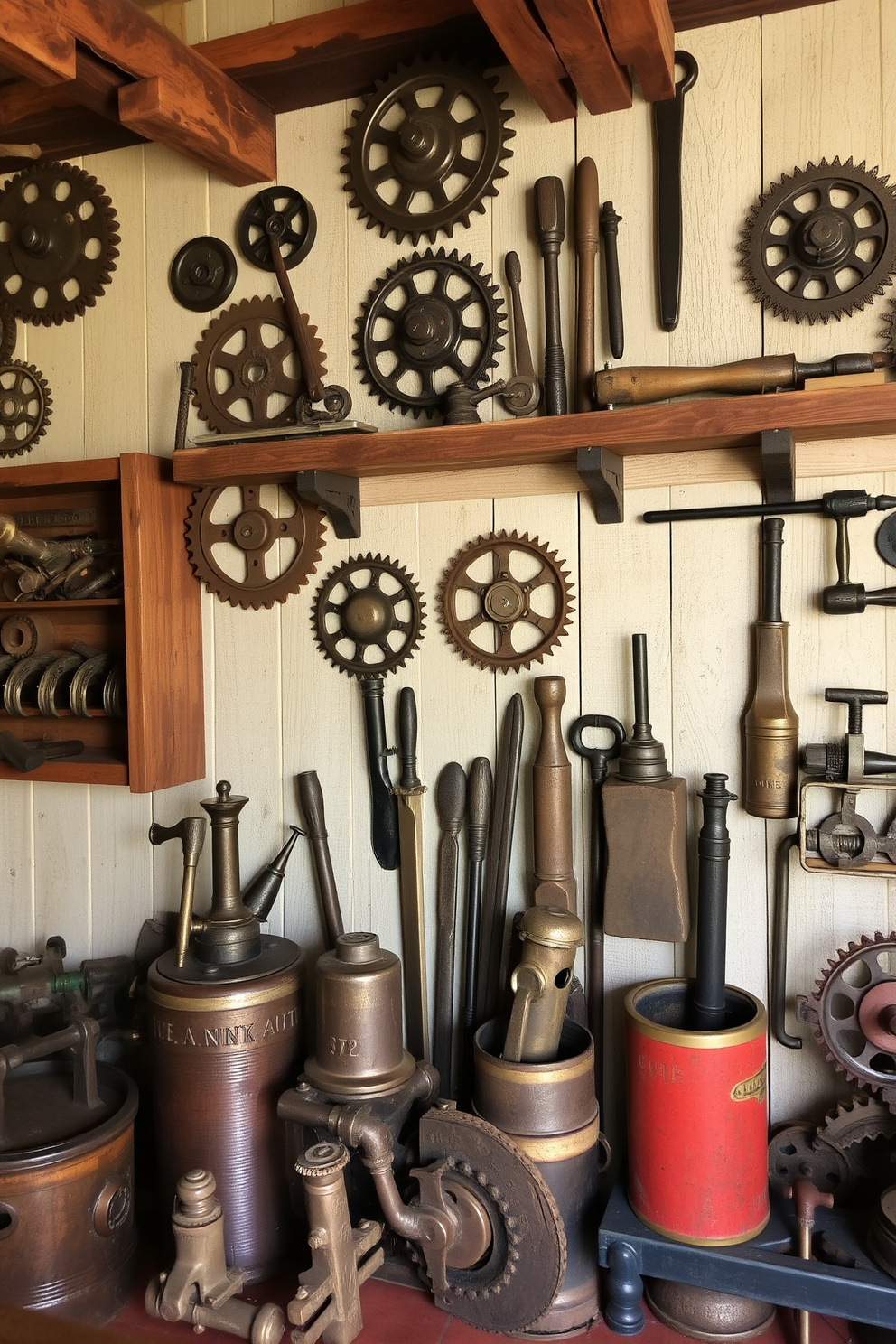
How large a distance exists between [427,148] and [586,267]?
1.40ft

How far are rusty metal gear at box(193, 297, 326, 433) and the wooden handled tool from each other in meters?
0.59

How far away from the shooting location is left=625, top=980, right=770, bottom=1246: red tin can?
1.68 metres

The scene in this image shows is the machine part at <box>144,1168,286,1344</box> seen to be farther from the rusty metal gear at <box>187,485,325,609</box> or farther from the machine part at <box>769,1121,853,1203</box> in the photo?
the rusty metal gear at <box>187,485,325,609</box>

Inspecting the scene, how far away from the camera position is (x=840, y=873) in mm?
1816

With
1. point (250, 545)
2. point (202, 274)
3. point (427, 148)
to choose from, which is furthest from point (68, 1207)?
point (427, 148)

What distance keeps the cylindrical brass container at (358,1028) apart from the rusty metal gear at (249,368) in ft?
3.81

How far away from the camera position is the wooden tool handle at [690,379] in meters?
1.77

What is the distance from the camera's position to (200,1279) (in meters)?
1.65

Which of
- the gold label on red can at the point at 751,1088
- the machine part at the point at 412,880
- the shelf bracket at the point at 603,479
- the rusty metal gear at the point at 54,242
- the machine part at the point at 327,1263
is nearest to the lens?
the machine part at the point at 327,1263

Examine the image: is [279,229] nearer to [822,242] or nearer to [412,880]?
[822,242]

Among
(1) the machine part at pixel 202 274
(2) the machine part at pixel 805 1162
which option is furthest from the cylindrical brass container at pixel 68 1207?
(1) the machine part at pixel 202 274

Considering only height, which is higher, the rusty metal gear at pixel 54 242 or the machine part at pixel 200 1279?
the rusty metal gear at pixel 54 242

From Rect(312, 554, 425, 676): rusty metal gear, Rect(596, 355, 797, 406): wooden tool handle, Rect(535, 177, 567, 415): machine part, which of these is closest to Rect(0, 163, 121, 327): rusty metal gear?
Rect(312, 554, 425, 676): rusty metal gear

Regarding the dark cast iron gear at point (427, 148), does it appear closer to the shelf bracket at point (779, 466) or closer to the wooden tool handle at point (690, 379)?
the wooden tool handle at point (690, 379)
